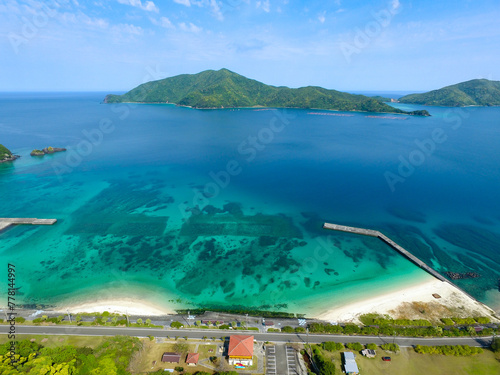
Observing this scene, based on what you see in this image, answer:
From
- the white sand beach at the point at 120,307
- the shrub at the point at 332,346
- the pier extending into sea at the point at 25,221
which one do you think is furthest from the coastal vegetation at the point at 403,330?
the pier extending into sea at the point at 25,221

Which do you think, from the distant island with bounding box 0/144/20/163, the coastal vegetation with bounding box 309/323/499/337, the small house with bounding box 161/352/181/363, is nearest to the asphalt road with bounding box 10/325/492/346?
the coastal vegetation with bounding box 309/323/499/337

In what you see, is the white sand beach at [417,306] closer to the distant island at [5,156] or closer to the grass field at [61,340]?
the grass field at [61,340]

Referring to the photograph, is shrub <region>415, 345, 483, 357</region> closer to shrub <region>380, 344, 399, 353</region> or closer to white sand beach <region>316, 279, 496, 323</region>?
shrub <region>380, 344, 399, 353</region>

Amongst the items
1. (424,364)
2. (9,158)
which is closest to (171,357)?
(424,364)

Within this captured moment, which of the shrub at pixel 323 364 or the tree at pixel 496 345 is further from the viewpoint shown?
the tree at pixel 496 345

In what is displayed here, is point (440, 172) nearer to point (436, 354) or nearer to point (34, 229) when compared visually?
point (436, 354)

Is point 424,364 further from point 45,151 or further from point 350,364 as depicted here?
point 45,151

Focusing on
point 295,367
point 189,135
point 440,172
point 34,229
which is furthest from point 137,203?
point 440,172
